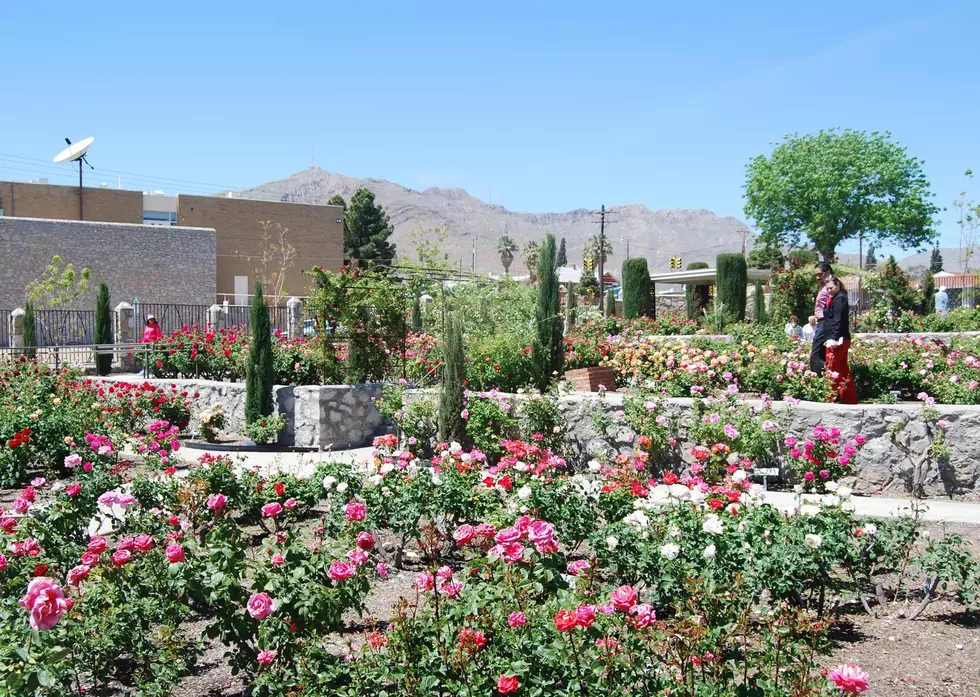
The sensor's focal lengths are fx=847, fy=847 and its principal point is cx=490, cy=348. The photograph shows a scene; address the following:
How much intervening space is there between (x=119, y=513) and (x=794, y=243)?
6086cm

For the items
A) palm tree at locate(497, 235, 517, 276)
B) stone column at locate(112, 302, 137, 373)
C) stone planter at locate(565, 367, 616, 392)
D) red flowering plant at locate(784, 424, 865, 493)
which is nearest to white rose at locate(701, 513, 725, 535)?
red flowering plant at locate(784, 424, 865, 493)

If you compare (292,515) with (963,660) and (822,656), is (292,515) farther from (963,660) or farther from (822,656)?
(963,660)

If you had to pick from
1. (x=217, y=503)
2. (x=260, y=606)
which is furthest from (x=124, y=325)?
(x=260, y=606)

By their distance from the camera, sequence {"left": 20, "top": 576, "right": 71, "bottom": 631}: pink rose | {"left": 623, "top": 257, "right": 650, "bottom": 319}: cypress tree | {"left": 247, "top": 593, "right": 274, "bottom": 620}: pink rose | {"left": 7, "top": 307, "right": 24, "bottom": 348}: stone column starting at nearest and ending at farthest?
{"left": 20, "top": 576, "right": 71, "bottom": 631}: pink rose
{"left": 247, "top": 593, "right": 274, "bottom": 620}: pink rose
{"left": 7, "top": 307, "right": 24, "bottom": 348}: stone column
{"left": 623, "top": 257, "right": 650, "bottom": 319}: cypress tree

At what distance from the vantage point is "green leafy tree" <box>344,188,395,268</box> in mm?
55678

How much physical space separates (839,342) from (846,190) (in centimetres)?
5356

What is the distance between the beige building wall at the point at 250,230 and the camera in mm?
45844

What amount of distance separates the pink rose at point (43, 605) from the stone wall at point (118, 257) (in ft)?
109

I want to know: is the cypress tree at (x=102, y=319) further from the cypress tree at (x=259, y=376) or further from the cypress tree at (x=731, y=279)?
the cypress tree at (x=731, y=279)

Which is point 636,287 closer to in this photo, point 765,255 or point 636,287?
point 636,287

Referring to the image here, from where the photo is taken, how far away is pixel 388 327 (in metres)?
10.8

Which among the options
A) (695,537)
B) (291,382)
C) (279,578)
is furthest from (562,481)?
(291,382)

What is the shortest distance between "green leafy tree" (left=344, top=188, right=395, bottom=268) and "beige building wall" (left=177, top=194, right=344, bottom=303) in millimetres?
6382

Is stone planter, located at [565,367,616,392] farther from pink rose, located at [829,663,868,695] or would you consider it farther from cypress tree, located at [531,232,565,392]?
pink rose, located at [829,663,868,695]
